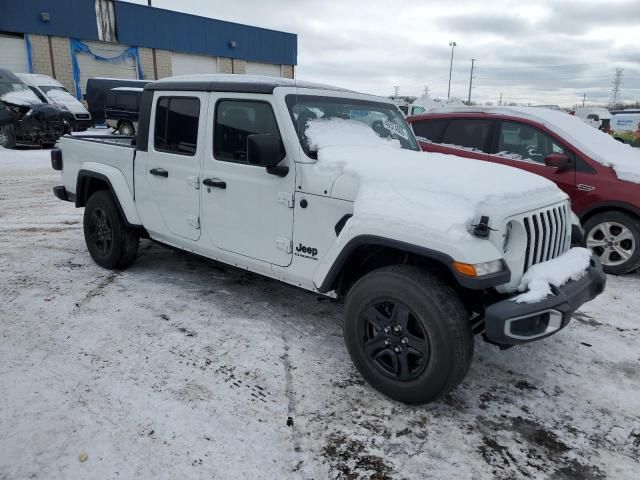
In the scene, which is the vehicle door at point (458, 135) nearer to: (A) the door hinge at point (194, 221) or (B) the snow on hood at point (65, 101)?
(A) the door hinge at point (194, 221)

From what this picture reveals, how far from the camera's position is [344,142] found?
11.3 feet

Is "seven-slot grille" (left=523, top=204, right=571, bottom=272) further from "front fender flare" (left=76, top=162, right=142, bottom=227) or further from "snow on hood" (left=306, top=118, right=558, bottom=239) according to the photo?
"front fender flare" (left=76, top=162, right=142, bottom=227)

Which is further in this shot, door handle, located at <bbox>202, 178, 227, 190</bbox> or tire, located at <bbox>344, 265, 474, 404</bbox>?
door handle, located at <bbox>202, 178, 227, 190</bbox>

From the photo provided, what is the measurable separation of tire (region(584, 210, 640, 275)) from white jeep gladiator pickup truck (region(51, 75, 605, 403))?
239 cm

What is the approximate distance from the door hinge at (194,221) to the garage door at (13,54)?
24.7 meters

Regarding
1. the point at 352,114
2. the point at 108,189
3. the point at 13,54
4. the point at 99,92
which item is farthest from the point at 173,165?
the point at 13,54

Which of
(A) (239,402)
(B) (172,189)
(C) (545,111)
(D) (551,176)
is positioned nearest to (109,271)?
(B) (172,189)

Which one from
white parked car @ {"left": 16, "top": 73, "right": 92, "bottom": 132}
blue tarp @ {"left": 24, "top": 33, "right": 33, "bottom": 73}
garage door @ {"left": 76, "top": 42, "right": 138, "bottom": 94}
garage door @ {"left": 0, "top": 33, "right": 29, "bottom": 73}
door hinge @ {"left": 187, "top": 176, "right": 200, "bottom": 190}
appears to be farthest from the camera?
garage door @ {"left": 76, "top": 42, "right": 138, "bottom": 94}

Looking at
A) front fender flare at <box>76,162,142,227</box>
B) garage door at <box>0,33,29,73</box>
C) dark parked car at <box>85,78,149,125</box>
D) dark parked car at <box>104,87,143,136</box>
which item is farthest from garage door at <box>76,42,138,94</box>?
front fender flare at <box>76,162,142,227</box>

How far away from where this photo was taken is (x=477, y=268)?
2.41 metres

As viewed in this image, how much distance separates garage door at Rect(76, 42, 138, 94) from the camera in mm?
25469

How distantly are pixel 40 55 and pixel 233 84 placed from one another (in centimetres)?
2555

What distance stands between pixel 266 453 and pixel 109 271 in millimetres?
3240

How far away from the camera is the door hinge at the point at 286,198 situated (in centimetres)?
322
